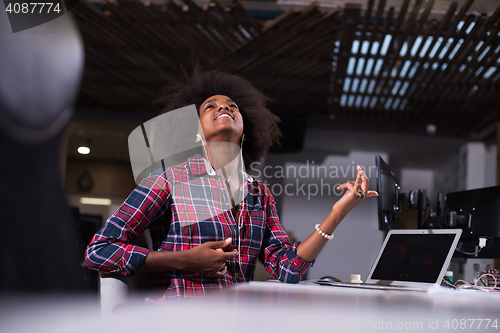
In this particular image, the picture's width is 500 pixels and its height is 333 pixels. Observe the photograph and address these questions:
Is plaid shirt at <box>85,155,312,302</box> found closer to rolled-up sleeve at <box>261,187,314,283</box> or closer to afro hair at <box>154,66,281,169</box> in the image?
rolled-up sleeve at <box>261,187,314,283</box>

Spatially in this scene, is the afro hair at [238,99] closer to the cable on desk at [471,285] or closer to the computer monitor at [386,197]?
the computer monitor at [386,197]

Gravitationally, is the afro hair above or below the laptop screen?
above

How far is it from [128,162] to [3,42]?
183 cm

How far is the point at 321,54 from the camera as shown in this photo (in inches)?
138

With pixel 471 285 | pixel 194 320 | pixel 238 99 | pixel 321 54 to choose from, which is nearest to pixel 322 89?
pixel 321 54

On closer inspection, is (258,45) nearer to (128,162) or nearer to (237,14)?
(237,14)

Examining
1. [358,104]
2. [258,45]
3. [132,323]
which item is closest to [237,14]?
[258,45]

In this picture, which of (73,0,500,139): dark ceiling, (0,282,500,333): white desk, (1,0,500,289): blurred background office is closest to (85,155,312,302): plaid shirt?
(0,282,500,333): white desk

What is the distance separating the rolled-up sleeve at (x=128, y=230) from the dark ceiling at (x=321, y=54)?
1.52 metres

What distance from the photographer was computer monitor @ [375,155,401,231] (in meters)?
1.86

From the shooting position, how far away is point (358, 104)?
180 inches

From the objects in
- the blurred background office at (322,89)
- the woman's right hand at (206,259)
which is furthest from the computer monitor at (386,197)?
the blurred background office at (322,89)

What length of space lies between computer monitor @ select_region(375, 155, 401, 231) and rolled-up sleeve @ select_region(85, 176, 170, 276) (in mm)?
1006

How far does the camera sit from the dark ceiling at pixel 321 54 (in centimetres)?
302
